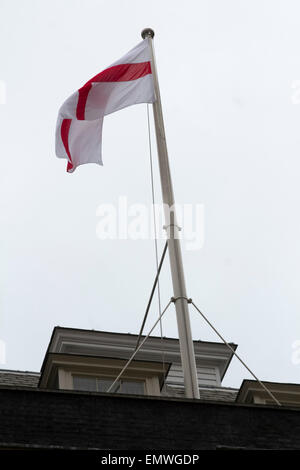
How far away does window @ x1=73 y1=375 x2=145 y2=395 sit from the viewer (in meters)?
19.2

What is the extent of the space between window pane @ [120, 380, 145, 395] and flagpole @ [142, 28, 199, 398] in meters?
2.26

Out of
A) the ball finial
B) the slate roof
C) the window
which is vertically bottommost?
the window

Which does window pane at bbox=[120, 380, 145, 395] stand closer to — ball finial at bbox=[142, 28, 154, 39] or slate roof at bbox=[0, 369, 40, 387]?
slate roof at bbox=[0, 369, 40, 387]

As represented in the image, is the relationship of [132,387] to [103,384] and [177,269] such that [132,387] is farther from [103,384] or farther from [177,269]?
[177,269]

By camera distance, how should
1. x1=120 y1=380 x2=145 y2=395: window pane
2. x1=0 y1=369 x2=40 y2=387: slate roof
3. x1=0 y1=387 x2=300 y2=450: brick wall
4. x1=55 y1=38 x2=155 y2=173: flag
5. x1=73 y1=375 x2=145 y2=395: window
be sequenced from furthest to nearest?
x1=0 y1=369 x2=40 y2=387: slate roof → x1=55 y1=38 x2=155 y2=173: flag → x1=120 y1=380 x2=145 y2=395: window pane → x1=73 y1=375 x2=145 y2=395: window → x1=0 y1=387 x2=300 y2=450: brick wall

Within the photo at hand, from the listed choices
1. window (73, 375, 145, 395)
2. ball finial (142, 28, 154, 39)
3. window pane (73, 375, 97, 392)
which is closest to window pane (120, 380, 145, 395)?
window (73, 375, 145, 395)

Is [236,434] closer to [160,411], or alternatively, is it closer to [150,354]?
[160,411]

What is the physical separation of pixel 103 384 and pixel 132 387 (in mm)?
542

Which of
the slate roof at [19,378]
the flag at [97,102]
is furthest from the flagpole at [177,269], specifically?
the slate roof at [19,378]

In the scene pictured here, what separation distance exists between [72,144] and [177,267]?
396cm

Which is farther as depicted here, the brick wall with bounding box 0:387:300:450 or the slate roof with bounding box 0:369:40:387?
the slate roof with bounding box 0:369:40:387

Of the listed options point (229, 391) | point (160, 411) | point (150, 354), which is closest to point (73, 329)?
point (150, 354)

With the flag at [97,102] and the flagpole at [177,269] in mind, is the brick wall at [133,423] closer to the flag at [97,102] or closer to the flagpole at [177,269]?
the flagpole at [177,269]

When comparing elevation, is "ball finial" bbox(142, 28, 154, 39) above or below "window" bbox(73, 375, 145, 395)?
above
